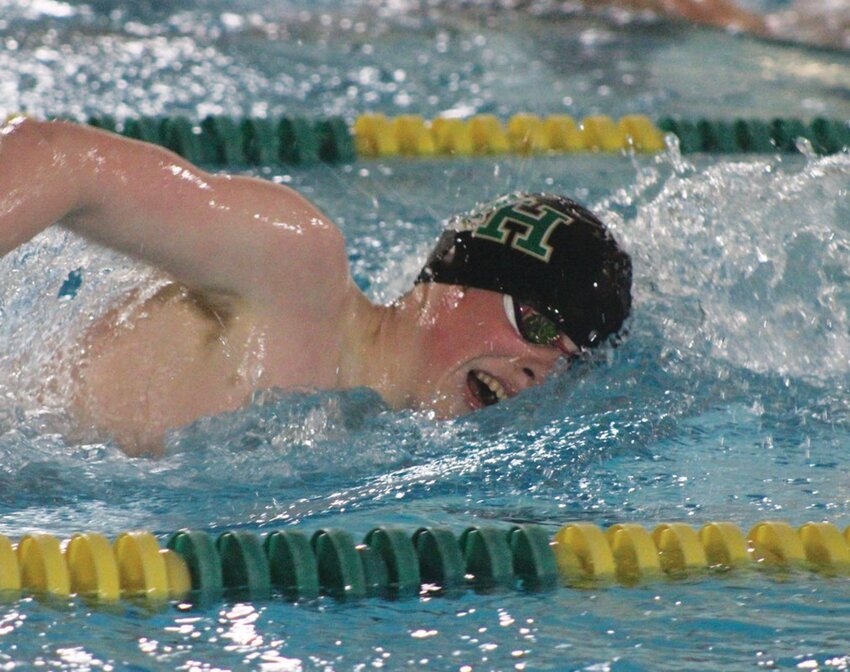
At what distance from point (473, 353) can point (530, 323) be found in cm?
13

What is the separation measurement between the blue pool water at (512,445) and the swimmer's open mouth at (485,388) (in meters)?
0.03

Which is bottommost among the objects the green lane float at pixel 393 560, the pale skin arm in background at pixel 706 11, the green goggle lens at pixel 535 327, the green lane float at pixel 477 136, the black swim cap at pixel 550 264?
the green lane float at pixel 393 560

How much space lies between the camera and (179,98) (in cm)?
504

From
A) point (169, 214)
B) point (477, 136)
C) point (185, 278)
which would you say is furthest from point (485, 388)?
point (477, 136)

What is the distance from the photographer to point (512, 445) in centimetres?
258

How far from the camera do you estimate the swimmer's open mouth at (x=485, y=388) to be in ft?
8.61

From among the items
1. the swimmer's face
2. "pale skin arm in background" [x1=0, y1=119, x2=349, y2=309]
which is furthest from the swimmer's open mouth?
"pale skin arm in background" [x1=0, y1=119, x2=349, y2=309]

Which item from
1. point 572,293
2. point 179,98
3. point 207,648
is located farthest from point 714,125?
point 207,648

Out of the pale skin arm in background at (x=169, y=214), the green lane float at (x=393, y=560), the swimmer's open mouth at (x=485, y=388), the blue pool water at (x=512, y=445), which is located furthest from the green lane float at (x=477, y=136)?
the green lane float at (x=393, y=560)

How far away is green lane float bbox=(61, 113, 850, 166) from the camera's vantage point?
4.41m

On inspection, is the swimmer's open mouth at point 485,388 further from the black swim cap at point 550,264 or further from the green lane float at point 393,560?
the green lane float at point 393,560

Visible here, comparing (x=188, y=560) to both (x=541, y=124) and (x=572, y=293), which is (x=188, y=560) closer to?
(x=572, y=293)

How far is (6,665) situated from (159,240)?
0.75 m

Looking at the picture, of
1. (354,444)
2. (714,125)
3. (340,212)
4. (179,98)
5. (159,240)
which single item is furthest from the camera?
(179,98)
